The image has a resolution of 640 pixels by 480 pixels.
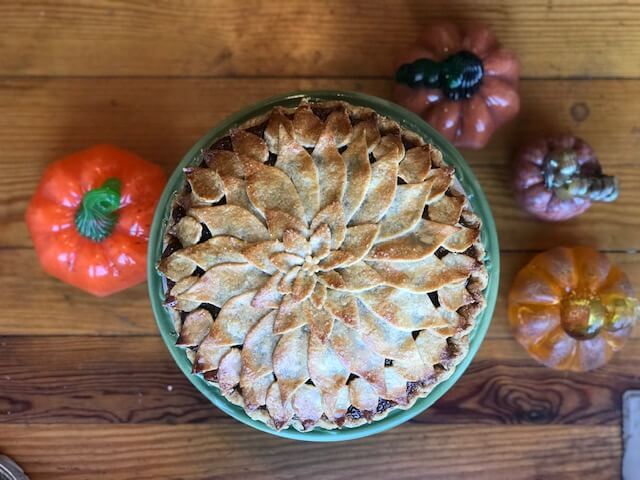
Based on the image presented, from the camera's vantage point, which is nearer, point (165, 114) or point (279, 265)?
point (279, 265)

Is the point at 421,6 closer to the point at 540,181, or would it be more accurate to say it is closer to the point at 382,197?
the point at 540,181

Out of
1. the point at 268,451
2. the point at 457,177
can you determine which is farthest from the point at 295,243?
the point at 268,451

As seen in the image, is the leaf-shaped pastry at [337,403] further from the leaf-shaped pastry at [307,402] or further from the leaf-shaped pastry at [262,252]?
the leaf-shaped pastry at [262,252]

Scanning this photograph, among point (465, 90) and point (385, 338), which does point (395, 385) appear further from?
point (465, 90)

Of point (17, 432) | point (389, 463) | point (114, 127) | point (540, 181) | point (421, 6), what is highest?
point (421, 6)

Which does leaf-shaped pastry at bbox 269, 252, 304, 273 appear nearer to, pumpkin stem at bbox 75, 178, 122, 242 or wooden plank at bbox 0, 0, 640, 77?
pumpkin stem at bbox 75, 178, 122, 242

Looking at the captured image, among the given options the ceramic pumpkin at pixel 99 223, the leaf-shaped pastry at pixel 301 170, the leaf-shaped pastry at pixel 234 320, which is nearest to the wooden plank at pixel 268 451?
the ceramic pumpkin at pixel 99 223

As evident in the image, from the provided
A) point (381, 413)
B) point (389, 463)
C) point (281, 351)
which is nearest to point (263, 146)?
point (281, 351)
